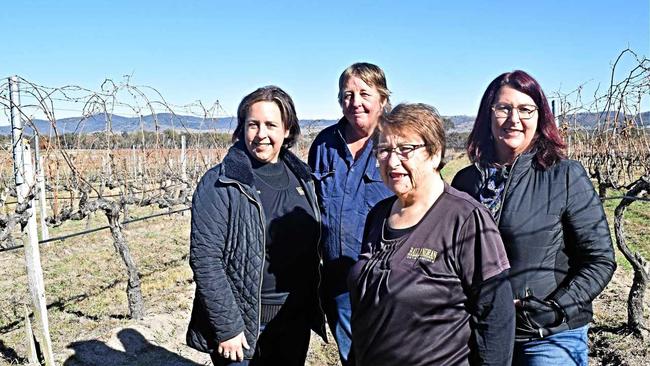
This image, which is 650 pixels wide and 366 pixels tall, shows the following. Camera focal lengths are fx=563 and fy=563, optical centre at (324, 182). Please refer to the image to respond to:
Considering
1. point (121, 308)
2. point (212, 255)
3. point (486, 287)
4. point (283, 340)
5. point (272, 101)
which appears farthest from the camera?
point (121, 308)

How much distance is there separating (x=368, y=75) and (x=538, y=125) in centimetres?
77

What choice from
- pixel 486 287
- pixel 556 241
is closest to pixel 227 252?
pixel 486 287

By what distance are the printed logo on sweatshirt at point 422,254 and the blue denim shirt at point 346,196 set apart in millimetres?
824

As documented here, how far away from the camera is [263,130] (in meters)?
2.15

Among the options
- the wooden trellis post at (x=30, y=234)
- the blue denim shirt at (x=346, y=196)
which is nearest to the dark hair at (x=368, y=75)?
the blue denim shirt at (x=346, y=196)

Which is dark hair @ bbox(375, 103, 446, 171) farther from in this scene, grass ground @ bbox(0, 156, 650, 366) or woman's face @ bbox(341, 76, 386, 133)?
grass ground @ bbox(0, 156, 650, 366)

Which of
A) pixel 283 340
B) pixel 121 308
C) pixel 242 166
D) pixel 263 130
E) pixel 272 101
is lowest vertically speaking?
pixel 121 308

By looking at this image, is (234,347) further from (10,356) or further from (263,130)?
(10,356)

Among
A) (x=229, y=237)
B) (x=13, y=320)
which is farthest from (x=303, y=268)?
(x=13, y=320)

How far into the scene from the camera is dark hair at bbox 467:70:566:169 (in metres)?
1.73

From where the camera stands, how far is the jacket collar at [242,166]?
6.82 ft

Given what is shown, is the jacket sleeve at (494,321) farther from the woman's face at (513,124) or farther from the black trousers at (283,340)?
the black trousers at (283,340)

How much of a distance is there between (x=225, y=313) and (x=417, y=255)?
0.89 m

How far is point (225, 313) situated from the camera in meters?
2.05
